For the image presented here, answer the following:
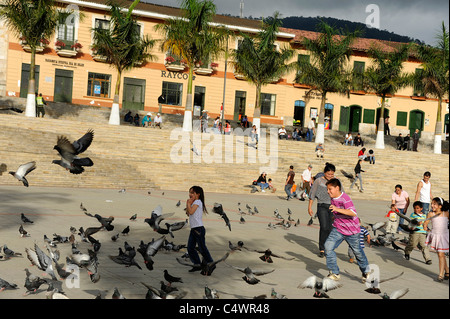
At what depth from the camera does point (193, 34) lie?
107 ft

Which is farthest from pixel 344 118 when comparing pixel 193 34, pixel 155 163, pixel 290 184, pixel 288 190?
pixel 155 163

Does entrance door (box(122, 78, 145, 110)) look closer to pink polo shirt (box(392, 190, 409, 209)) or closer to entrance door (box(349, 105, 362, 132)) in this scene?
entrance door (box(349, 105, 362, 132))

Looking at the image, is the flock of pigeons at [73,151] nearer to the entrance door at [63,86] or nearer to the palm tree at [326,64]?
the palm tree at [326,64]

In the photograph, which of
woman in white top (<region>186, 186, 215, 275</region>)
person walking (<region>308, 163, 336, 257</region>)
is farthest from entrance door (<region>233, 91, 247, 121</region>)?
woman in white top (<region>186, 186, 215, 275</region>)

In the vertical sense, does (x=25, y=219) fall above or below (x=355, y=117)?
below

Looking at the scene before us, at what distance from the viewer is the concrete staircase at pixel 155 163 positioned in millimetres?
22344

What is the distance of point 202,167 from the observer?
26125 mm

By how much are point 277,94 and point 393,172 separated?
18.4m

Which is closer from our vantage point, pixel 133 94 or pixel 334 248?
pixel 334 248

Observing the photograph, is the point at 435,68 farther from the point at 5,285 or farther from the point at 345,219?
the point at 5,285

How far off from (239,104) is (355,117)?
1145 centimetres

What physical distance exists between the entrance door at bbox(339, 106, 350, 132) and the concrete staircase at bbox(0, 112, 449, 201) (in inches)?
612
